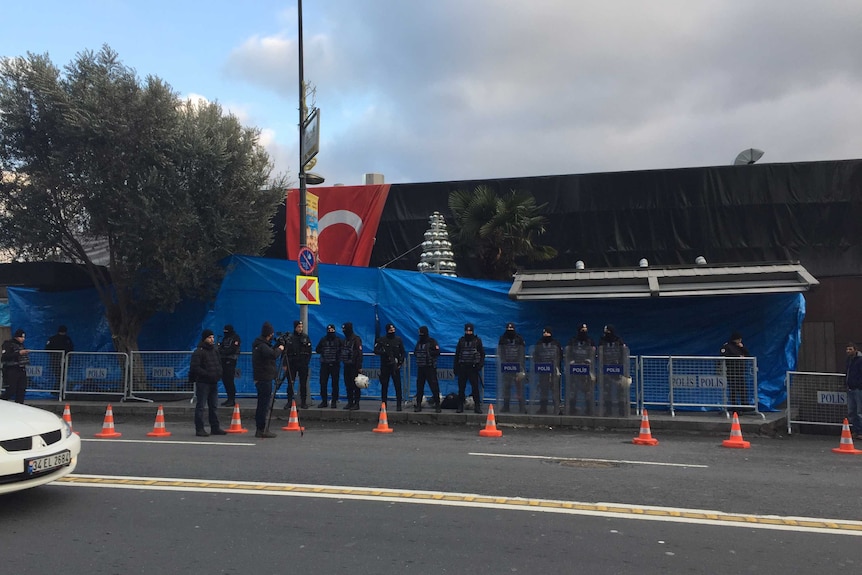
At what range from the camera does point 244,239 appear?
54.3 feet

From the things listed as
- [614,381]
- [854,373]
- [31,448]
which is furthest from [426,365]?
[31,448]

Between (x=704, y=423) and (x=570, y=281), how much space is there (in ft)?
12.5

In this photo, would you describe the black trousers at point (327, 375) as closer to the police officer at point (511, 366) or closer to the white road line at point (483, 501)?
the police officer at point (511, 366)

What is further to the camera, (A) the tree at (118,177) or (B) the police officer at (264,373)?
(A) the tree at (118,177)

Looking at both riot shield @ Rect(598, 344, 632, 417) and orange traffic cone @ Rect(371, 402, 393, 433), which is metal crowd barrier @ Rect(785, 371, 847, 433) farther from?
orange traffic cone @ Rect(371, 402, 393, 433)

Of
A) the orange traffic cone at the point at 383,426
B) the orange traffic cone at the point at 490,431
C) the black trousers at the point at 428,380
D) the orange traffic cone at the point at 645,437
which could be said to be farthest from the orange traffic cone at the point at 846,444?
the orange traffic cone at the point at 383,426

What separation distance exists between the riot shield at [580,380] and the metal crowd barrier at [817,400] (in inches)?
133

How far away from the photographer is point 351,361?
44.9 feet

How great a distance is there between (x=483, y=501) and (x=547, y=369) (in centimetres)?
687

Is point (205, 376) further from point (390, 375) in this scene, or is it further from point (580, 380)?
point (580, 380)

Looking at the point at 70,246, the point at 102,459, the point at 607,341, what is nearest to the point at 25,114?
the point at 70,246

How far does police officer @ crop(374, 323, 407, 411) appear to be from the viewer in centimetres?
1347

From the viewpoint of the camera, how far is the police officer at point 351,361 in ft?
44.8

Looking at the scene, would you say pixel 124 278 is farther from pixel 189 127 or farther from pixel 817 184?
pixel 817 184
